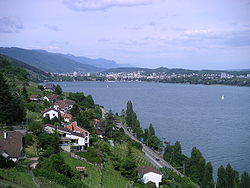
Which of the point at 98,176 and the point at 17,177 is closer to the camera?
the point at 17,177

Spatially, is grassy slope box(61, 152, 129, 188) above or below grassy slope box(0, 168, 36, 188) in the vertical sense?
below

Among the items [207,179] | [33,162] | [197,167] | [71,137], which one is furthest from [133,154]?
[33,162]

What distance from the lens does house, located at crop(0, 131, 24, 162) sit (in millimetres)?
12453

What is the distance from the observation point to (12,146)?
1295cm

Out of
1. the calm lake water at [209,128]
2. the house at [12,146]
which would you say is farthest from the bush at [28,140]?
the calm lake water at [209,128]

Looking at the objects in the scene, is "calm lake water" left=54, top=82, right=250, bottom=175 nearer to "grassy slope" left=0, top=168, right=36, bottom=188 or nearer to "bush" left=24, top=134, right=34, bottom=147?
"bush" left=24, top=134, right=34, bottom=147

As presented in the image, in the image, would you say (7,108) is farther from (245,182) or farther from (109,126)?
(245,182)

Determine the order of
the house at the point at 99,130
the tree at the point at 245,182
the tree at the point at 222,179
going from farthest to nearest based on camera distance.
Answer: the house at the point at 99,130, the tree at the point at 222,179, the tree at the point at 245,182

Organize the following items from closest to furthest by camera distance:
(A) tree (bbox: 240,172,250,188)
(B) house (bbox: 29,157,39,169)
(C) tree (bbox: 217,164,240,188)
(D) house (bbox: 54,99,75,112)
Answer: (B) house (bbox: 29,157,39,169) → (A) tree (bbox: 240,172,250,188) → (C) tree (bbox: 217,164,240,188) → (D) house (bbox: 54,99,75,112)

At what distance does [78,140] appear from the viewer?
17.5m

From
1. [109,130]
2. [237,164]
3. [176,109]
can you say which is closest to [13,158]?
[109,130]

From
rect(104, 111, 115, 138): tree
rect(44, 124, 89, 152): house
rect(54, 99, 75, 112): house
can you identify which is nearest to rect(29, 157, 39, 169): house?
rect(44, 124, 89, 152): house

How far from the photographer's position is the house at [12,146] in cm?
1245

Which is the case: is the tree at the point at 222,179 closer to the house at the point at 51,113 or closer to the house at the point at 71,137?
the house at the point at 71,137
